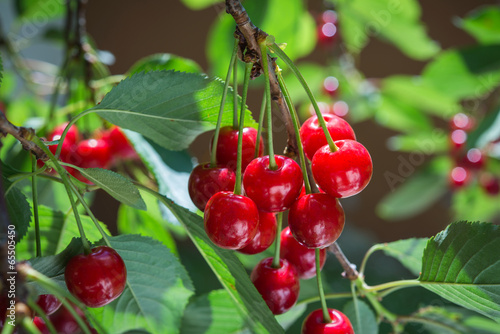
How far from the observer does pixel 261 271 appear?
0.53 meters

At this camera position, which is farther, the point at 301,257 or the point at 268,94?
the point at 301,257

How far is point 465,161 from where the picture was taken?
1.48 metres

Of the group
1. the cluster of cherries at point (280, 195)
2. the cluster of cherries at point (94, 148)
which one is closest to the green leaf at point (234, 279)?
the cluster of cherries at point (280, 195)

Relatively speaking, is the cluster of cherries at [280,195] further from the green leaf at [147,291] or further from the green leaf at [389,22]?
the green leaf at [389,22]

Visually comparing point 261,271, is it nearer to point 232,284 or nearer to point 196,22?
point 232,284

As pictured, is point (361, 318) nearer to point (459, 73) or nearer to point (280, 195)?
point (280, 195)

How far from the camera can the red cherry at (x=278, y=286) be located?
516 mm

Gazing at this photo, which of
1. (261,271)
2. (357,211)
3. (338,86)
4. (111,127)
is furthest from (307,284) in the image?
(357,211)

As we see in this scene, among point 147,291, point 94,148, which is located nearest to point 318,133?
point 147,291

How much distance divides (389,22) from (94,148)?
812 mm

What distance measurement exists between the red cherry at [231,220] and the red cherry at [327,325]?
135 mm

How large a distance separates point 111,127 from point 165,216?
27 cm

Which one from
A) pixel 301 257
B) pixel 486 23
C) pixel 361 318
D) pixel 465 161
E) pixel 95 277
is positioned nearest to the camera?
pixel 95 277

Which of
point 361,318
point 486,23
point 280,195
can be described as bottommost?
point 361,318
